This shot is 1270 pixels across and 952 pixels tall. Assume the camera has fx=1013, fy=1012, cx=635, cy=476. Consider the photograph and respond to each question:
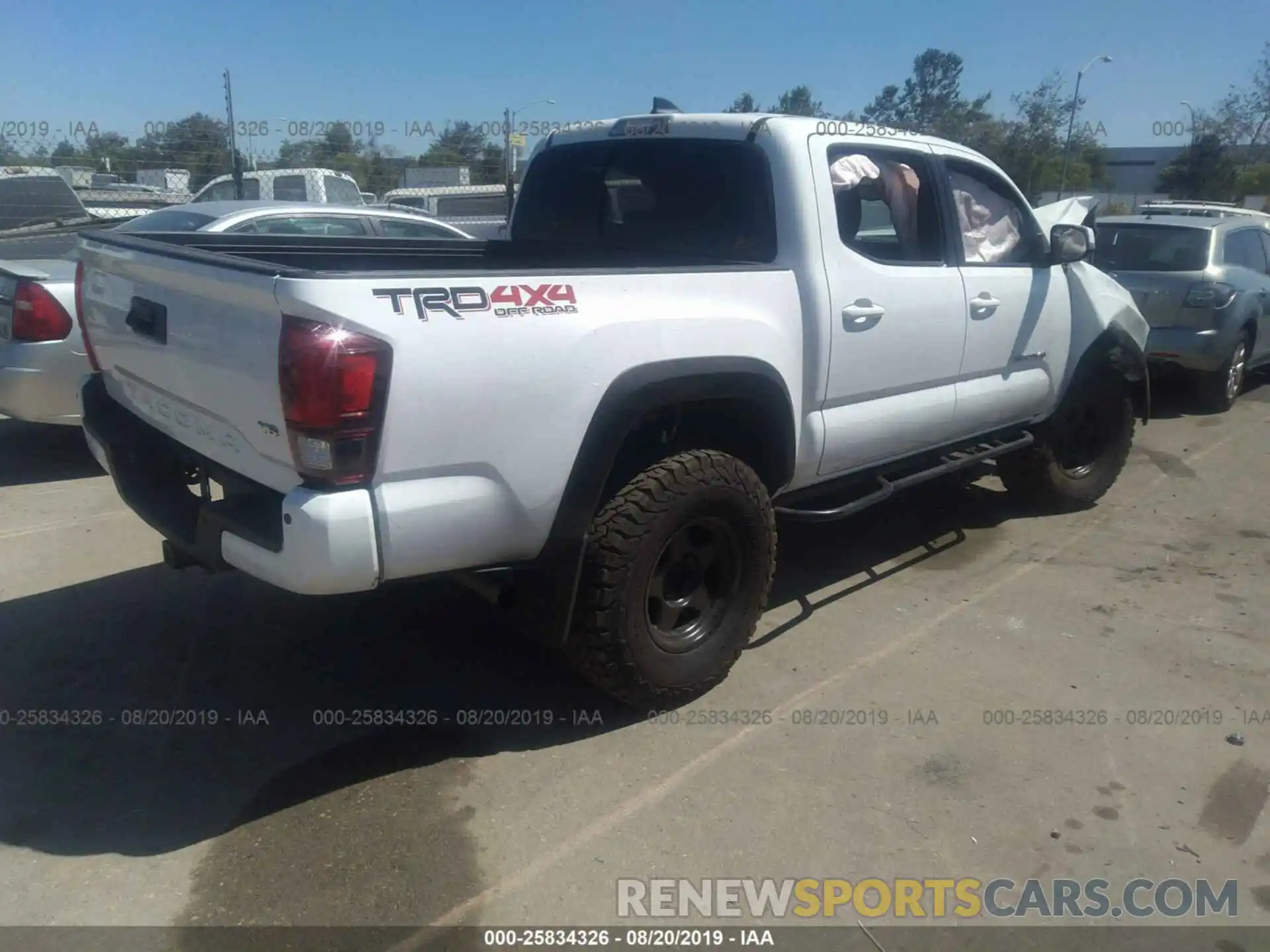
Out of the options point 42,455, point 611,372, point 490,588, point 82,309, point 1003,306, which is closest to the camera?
point 611,372

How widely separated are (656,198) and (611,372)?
5.03 feet

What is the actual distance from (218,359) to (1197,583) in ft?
15.0

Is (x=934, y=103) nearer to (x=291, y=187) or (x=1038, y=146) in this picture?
(x=1038, y=146)

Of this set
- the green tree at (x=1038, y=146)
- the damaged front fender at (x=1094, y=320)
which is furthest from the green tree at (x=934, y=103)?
the damaged front fender at (x=1094, y=320)

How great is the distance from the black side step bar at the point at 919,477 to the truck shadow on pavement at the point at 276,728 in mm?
580

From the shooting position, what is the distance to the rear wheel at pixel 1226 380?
28.7 feet

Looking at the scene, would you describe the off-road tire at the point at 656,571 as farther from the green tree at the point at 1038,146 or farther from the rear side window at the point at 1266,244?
the green tree at the point at 1038,146

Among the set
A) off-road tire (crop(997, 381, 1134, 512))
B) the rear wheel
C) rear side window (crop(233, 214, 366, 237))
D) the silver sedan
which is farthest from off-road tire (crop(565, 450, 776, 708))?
the rear wheel

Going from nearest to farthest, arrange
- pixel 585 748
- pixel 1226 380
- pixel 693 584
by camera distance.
→ pixel 585 748 < pixel 693 584 < pixel 1226 380

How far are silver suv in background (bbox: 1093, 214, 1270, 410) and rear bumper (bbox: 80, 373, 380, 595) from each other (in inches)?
293

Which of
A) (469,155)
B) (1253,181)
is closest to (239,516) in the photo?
(469,155)

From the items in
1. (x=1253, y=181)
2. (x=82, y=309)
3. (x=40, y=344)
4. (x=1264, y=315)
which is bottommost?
(x=1264, y=315)

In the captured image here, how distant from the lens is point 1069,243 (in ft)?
15.9

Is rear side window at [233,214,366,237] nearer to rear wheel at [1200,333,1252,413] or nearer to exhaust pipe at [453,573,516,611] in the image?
exhaust pipe at [453,573,516,611]
